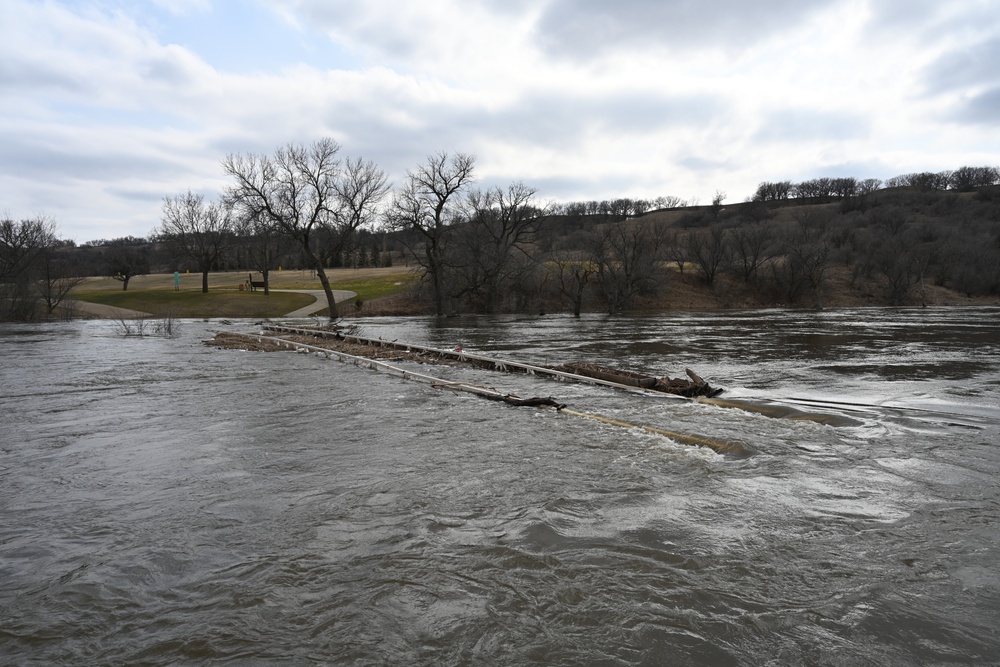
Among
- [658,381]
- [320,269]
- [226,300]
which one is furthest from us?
[226,300]

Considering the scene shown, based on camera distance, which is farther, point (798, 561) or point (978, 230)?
point (978, 230)

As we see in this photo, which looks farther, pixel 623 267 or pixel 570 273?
pixel 570 273

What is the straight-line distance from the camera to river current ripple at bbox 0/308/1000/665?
448 centimetres

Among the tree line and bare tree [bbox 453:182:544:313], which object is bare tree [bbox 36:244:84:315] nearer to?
the tree line

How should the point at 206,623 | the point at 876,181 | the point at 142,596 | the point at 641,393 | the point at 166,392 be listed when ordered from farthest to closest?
the point at 876,181
the point at 166,392
the point at 641,393
the point at 142,596
the point at 206,623

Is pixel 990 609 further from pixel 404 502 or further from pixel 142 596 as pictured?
pixel 142 596

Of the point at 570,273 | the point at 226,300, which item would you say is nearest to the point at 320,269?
the point at 226,300

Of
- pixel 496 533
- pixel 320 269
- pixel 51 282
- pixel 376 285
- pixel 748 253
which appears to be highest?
pixel 748 253

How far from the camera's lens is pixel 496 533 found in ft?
20.9

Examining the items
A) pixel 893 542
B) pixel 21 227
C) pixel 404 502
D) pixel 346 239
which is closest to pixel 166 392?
pixel 404 502

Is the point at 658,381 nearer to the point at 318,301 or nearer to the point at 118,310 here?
the point at 318,301

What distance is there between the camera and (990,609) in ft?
15.7

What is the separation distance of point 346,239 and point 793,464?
1753 inches

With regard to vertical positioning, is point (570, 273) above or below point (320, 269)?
above
